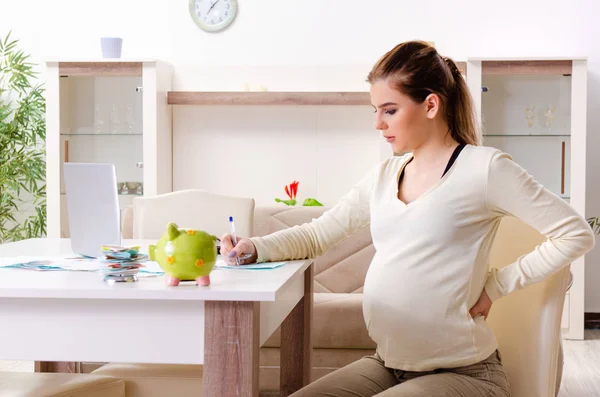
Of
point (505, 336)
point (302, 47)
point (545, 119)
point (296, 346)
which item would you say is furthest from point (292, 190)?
point (505, 336)

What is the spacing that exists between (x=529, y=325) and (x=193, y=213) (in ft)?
4.42

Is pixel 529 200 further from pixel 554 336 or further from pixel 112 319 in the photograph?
pixel 112 319

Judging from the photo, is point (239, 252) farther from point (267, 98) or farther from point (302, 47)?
point (302, 47)

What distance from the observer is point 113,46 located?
4.96 m

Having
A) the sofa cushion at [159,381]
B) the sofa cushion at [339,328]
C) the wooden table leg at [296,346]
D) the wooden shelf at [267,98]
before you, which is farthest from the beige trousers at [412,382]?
the wooden shelf at [267,98]

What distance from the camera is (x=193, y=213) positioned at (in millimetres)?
2869

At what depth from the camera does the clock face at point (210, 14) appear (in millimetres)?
5309

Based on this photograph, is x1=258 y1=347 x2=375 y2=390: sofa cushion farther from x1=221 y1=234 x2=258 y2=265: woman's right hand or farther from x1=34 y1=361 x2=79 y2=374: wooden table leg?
x1=221 y1=234 x2=258 y2=265: woman's right hand

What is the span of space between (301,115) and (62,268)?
359 cm

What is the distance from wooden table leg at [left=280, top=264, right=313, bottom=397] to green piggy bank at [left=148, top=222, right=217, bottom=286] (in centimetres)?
83

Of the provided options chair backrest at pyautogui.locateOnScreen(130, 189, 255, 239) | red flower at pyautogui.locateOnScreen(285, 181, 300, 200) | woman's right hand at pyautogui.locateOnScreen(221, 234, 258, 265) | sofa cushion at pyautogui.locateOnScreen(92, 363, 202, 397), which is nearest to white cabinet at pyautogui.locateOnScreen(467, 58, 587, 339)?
red flower at pyautogui.locateOnScreen(285, 181, 300, 200)

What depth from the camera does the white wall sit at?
5203mm

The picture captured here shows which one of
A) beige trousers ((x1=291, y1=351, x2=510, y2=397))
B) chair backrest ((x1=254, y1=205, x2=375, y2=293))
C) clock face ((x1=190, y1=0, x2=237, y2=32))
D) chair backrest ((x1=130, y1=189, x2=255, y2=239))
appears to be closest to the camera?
beige trousers ((x1=291, y1=351, x2=510, y2=397))

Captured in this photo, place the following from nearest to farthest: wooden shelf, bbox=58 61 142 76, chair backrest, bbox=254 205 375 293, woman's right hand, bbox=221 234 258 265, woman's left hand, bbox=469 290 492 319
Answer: woman's left hand, bbox=469 290 492 319
woman's right hand, bbox=221 234 258 265
chair backrest, bbox=254 205 375 293
wooden shelf, bbox=58 61 142 76
